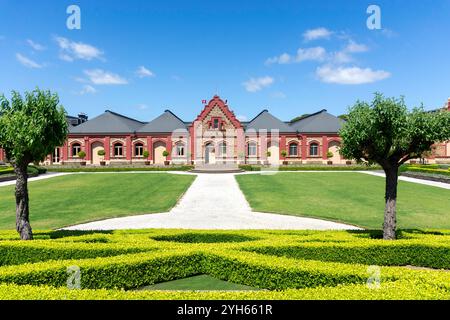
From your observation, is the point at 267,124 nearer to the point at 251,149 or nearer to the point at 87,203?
the point at 251,149

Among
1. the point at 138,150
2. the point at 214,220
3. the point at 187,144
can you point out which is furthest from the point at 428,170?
the point at 138,150

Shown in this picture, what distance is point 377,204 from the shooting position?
64.2ft

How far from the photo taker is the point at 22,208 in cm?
1039

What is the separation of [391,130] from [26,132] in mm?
13335

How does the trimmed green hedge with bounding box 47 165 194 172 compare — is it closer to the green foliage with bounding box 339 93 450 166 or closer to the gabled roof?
the gabled roof

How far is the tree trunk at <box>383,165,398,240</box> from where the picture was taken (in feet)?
34.4

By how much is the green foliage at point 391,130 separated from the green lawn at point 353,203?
17.0 ft

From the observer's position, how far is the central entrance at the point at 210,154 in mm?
52969

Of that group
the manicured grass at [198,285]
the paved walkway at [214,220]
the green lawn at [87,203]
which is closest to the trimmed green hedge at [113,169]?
the green lawn at [87,203]

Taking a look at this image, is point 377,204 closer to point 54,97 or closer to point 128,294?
point 128,294

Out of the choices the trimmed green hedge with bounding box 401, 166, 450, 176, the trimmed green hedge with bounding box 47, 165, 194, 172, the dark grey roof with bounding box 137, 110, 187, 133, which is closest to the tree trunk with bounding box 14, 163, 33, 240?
the trimmed green hedge with bounding box 47, 165, 194, 172

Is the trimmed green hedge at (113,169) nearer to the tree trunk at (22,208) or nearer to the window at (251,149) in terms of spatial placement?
the window at (251,149)

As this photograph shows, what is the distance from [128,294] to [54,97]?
28.8ft

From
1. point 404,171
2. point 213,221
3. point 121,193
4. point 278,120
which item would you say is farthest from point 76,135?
point 404,171
